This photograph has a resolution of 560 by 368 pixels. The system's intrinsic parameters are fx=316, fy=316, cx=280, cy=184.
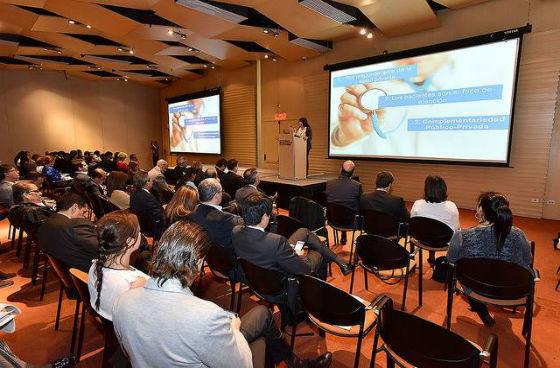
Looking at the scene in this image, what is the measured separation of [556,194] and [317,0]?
534cm

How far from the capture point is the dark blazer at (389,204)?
3508 mm

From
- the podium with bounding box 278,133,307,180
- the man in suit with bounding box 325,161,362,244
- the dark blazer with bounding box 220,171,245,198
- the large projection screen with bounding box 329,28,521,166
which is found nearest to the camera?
the man in suit with bounding box 325,161,362,244

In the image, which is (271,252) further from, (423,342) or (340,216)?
(340,216)

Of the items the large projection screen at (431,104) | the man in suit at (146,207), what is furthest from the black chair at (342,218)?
the large projection screen at (431,104)

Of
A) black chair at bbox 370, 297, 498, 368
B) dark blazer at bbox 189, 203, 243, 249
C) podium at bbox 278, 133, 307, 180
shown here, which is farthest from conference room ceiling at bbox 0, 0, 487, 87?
black chair at bbox 370, 297, 498, 368

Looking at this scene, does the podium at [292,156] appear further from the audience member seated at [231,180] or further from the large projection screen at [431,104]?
the large projection screen at [431,104]

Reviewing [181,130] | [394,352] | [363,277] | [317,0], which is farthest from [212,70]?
[394,352]

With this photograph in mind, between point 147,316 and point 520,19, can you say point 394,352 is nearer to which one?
point 147,316

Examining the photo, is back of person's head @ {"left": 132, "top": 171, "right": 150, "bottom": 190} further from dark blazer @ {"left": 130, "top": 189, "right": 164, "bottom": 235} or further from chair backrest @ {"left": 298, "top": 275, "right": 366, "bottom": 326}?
chair backrest @ {"left": 298, "top": 275, "right": 366, "bottom": 326}

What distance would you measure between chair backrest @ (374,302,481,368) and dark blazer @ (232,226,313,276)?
73 centimetres

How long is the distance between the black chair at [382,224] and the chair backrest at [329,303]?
5.21 feet

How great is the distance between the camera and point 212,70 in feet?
38.4

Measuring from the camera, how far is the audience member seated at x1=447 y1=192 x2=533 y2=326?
2229 mm

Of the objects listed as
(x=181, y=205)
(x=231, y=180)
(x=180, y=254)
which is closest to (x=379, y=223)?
(x=181, y=205)
